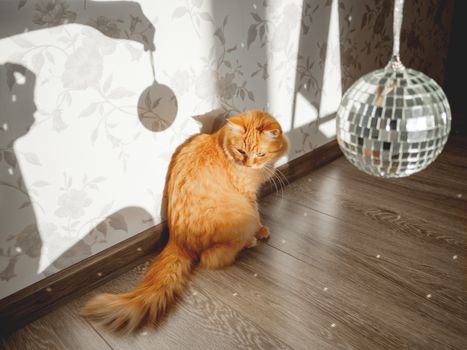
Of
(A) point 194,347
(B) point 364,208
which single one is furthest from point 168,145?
(B) point 364,208

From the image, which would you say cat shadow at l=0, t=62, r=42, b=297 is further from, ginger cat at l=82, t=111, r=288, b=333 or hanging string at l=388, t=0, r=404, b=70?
hanging string at l=388, t=0, r=404, b=70

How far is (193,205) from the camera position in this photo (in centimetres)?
141

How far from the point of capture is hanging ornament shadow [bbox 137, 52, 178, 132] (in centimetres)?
135

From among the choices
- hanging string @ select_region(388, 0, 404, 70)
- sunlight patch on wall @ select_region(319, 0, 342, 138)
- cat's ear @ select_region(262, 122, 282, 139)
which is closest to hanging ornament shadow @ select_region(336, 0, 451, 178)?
hanging string @ select_region(388, 0, 404, 70)

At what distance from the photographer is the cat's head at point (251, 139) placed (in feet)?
4.63

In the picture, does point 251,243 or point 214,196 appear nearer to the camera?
point 214,196

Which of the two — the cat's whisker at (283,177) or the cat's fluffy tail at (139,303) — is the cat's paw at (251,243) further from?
the cat's whisker at (283,177)

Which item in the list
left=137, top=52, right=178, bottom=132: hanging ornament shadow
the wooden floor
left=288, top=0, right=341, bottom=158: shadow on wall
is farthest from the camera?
left=288, top=0, right=341, bottom=158: shadow on wall

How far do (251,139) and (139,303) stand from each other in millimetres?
705

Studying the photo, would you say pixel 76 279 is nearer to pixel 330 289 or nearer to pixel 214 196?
pixel 214 196

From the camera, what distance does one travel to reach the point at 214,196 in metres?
1.43

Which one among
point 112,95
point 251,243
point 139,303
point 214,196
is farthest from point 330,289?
point 112,95

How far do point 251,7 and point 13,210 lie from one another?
1.19 meters

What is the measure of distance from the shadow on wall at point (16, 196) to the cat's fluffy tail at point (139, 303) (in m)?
0.25
